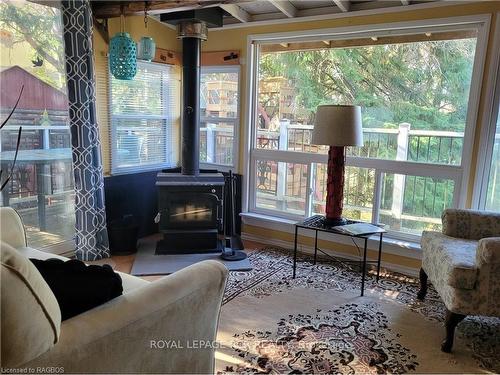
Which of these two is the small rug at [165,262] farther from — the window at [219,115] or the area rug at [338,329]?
the window at [219,115]

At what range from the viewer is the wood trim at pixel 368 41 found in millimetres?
3104

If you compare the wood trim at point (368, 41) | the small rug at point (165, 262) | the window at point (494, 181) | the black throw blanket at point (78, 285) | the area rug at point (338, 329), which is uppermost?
the wood trim at point (368, 41)

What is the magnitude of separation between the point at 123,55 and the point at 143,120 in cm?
106

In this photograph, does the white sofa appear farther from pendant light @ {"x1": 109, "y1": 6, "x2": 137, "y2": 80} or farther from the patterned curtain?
pendant light @ {"x1": 109, "y1": 6, "x2": 137, "y2": 80}

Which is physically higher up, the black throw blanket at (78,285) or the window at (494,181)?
the window at (494,181)

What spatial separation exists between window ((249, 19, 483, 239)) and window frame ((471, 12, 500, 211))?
0.38 feet

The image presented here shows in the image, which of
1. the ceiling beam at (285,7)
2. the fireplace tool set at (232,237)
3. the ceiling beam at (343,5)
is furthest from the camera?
the fireplace tool set at (232,237)

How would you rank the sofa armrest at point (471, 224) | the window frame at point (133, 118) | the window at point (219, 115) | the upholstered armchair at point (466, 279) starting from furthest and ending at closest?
1. the window at point (219, 115)
2. the window frame at point (133, 118)
3. the sofa armrest at point (471, 224)
4. the upholstered armchair at point (466, 279)

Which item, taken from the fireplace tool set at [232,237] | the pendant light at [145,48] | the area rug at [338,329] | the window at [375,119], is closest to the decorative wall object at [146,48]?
the pendant light at [145,48]

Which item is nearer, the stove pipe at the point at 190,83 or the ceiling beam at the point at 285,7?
the ceiling beam at the point at 285,7

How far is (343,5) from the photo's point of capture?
133 inches

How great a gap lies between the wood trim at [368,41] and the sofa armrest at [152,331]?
9.00 feet

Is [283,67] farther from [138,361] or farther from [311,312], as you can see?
[138,361]

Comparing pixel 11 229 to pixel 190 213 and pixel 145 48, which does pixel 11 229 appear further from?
pixel 145 48
